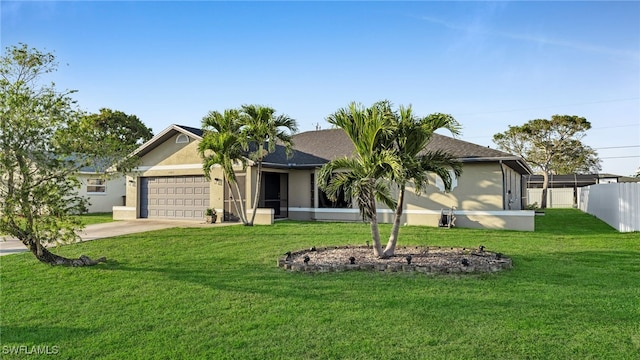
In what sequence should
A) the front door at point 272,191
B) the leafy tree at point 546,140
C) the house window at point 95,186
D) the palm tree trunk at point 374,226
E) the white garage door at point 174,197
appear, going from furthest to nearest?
the leafy tree at point 546,140 → the house window at point 95,186 → the white garage door at point 174,197 → the front door at point 272,191 → the palm tree trunk at point 374,226

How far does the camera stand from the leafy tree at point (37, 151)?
8.27 meters

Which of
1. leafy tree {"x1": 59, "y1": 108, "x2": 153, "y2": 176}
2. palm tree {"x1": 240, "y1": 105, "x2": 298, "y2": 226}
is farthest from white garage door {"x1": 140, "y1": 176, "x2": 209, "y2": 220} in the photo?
leafy tree {"x1": 59, "y1": 108, "x2": 153, "y2": 176}

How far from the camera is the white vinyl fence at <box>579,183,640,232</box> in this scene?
14125mm

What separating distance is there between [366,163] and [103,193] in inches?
907

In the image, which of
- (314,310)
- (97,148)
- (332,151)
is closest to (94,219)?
(332,151)

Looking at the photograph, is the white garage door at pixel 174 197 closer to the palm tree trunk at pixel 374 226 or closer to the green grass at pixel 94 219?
the green grass at pixel 94 219

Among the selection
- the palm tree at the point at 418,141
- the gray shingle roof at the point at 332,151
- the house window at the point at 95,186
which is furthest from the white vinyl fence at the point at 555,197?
the house window at the point at 95,186

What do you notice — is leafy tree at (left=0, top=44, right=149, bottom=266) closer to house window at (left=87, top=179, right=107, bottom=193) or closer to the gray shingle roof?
the gray shingle roof

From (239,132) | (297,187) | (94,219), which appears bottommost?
(94,219)

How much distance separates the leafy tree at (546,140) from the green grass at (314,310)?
2872cm

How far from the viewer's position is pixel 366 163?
9000 millimetres

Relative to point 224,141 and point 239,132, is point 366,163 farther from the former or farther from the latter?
point 239,132

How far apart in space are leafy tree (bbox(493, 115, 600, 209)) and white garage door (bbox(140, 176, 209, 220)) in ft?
89.4

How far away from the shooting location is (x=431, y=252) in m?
10.0
